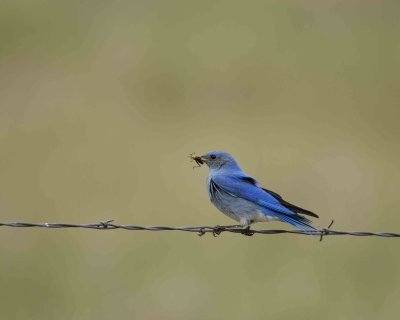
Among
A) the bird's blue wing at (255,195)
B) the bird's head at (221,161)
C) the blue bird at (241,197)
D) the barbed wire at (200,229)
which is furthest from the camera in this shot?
the bird's head at (221,161)

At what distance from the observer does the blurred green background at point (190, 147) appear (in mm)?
12625

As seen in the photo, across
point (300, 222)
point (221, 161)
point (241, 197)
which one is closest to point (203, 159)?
point (221, 161)

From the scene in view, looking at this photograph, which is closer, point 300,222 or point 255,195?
point 300,222

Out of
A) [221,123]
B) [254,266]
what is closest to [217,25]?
[221,123]

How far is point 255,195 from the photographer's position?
793cm

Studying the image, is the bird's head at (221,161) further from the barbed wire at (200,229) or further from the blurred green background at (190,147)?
the blurred green background at (190,147)

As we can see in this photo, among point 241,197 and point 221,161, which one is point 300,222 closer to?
point 241,197

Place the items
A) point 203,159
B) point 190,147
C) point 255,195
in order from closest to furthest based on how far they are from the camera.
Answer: point 255,195 < point 203,159 < point 190,147

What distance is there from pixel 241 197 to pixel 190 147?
9.89 m

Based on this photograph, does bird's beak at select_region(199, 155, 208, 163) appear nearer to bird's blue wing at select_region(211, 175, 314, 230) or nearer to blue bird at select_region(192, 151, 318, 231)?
blue bird at select_region(192, 151, 318, 231)

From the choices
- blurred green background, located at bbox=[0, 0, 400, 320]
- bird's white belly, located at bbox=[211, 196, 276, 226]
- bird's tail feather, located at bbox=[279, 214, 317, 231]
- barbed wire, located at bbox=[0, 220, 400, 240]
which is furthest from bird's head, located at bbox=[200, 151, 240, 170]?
blurred green background, located at bbox=[0, 0, 400, 320]

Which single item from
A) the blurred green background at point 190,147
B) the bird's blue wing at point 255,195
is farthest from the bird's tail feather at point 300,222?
the blurred green background at point 190,147

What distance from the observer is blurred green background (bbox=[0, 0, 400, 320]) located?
1262 cm

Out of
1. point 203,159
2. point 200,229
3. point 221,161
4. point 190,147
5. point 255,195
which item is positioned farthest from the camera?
point 190,147
